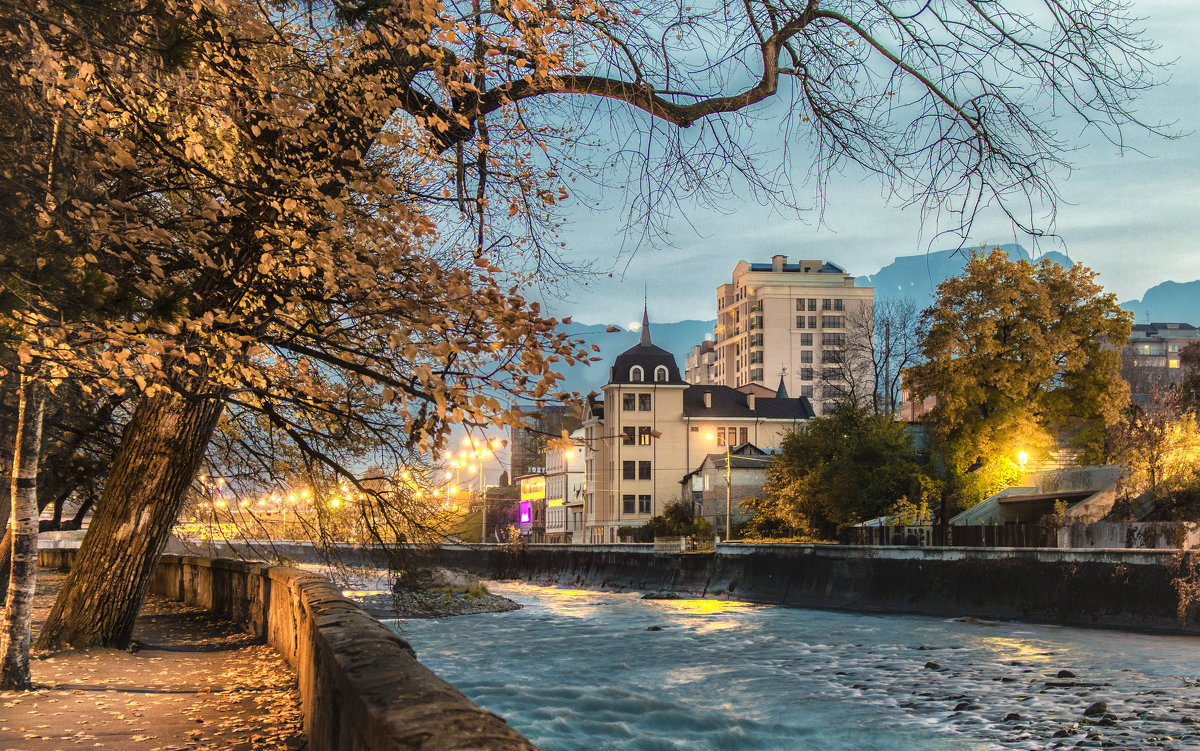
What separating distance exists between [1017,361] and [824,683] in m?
30.6

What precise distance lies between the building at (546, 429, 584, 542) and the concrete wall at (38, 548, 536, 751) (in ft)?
238

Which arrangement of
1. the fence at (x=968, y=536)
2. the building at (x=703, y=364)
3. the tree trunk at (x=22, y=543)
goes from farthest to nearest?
the building at (x=703, y=364) → the fence at (x=968, y=536) → the tree trunk at (x=22, y=543)

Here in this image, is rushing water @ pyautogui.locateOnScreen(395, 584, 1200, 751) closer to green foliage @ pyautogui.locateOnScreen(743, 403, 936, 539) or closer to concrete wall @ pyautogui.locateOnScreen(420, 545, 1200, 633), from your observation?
concrete wall @ pyautogui.locateOnScreen(420, 545, 1200, 633)

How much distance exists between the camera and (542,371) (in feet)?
22.1

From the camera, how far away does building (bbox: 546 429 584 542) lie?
87.5 meters

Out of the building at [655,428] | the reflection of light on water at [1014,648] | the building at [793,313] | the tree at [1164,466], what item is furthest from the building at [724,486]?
the building at [793,313]

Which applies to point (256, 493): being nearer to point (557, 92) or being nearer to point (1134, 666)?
point (557, 92)

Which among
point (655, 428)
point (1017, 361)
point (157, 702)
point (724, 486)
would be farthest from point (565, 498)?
point (157, 702)

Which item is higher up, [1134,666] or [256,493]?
[256,493]

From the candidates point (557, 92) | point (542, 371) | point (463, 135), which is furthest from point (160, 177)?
point (542, 371)

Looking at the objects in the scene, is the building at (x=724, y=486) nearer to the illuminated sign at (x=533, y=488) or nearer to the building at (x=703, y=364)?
the illuminated sign at (x=533, y=488)

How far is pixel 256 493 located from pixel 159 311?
25.5 ft

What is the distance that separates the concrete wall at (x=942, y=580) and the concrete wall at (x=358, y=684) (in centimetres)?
310

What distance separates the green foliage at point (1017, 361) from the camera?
44312mm
